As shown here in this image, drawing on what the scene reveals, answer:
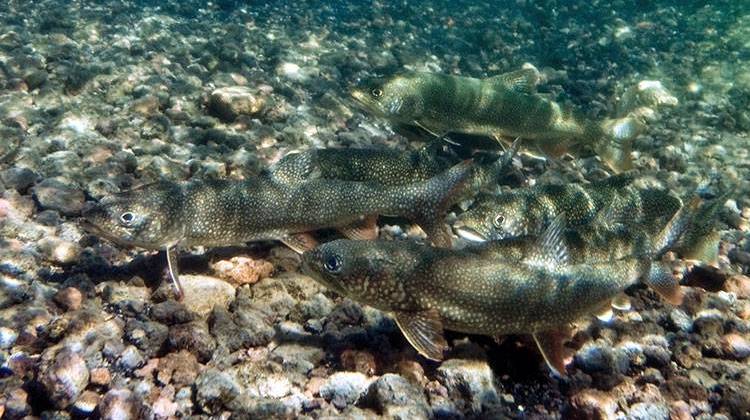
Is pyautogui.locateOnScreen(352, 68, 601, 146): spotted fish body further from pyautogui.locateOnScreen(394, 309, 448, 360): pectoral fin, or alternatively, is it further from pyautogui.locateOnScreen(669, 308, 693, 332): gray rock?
pyautogui.locateOnScreen(394, 309, 448, 360): pectoral fin

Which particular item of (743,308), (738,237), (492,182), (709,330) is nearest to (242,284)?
(492,182)

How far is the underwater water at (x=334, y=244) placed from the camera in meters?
3.96

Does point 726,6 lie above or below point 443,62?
above

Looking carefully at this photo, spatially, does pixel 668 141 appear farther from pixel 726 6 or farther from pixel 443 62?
pixel 726 6

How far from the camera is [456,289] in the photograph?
4359mm

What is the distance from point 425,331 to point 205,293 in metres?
2.09

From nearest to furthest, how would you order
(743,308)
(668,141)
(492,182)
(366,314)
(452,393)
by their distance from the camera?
(452,393) < (366,314) < (743,308) < (492,182) < (668,141)

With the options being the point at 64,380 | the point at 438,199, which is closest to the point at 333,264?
the point at 438,199

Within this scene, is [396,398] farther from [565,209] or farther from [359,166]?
[565,209]

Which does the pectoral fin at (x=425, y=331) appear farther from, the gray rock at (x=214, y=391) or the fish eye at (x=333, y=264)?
the gray rock at (x=214, y=391)

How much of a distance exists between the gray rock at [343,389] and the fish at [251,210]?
167 centimetres

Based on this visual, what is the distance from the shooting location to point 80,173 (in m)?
6.09

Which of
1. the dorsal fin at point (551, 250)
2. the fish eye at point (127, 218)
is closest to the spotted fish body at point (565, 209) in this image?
the dorsal fin at point (551, 250)

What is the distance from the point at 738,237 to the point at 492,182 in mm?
3585
